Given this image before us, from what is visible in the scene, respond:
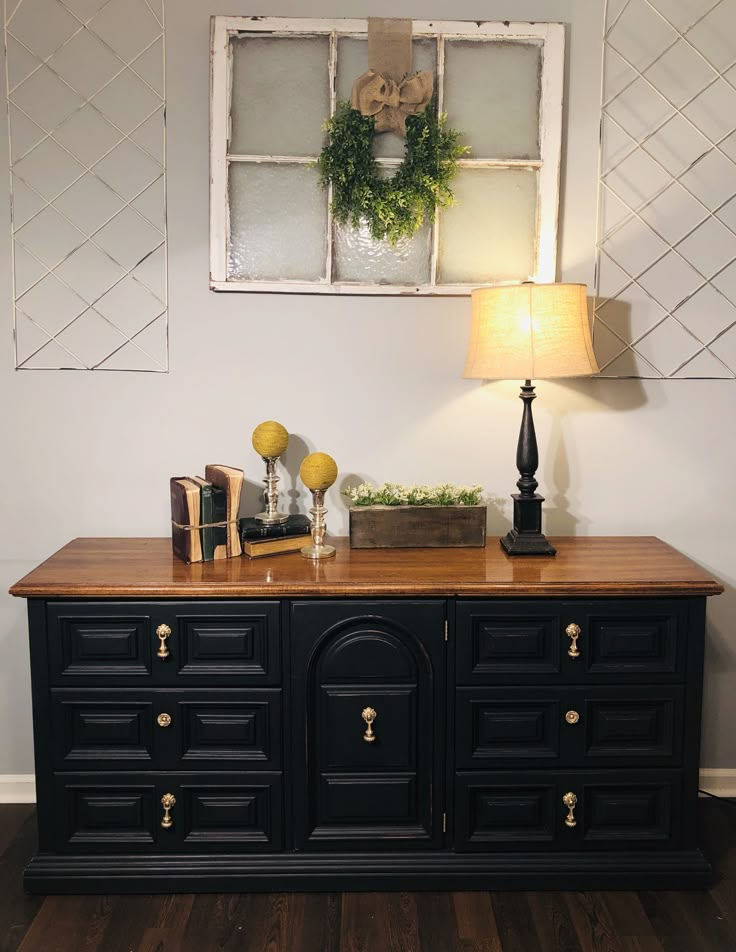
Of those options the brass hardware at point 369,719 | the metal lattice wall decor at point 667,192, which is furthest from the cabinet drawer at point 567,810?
the metal lattice wall decor at point 667,192

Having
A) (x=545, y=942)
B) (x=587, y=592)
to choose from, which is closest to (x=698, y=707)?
(x=587, y=592)

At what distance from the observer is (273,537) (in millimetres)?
2299

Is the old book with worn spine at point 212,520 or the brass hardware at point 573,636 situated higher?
the old book with worn spine at point 212,520

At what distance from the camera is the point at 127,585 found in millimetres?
2045

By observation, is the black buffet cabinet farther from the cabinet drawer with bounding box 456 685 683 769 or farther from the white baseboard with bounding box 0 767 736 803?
the white baseboard with bounding box 0 767 736 803

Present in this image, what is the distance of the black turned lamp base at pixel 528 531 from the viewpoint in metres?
2.29

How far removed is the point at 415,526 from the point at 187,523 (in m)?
0.59

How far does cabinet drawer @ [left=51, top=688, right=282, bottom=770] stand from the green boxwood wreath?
1.29 m

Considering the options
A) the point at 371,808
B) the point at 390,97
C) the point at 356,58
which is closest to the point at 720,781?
the point at 371,808

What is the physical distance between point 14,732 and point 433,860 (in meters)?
1.29

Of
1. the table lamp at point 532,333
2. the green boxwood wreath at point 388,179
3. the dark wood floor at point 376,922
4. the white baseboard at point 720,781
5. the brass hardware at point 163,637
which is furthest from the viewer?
the white baseboard at point 720,781

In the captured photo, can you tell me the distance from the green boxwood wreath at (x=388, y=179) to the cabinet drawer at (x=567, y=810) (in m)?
1.47

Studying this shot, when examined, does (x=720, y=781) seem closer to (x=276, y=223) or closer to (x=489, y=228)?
(x=489, y=228)

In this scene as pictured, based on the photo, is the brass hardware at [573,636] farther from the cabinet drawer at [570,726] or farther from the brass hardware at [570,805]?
the brass hardware at [570,805]
